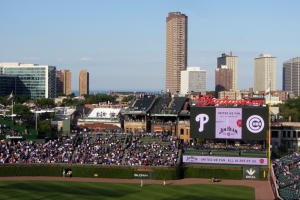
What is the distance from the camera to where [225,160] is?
6184 cm

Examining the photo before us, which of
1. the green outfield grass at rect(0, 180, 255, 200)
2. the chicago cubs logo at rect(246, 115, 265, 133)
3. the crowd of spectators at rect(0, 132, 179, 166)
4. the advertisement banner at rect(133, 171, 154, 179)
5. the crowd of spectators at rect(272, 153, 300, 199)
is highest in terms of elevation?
the chicago cubs logo at rect(246, 115, 265, 133)

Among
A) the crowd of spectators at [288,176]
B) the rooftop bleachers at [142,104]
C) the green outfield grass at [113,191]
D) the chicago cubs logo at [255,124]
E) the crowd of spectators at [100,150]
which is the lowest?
the green outfield grass at [113,191]

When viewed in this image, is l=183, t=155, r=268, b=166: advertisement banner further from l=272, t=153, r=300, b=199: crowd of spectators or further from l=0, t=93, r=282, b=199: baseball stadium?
l=272, t=153, r=300, b=199: crowd of spectators

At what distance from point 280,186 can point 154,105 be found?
32.6 m

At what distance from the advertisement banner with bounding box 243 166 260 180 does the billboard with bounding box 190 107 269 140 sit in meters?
4.03

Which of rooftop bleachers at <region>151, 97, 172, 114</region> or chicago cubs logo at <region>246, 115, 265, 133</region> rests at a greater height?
rooftop bleachers at <region>151, 97, 172, 114</region>

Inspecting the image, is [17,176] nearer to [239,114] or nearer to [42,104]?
[239,114]

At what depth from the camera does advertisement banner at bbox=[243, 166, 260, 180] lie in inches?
2367

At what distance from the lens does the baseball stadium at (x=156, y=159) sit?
183 feet

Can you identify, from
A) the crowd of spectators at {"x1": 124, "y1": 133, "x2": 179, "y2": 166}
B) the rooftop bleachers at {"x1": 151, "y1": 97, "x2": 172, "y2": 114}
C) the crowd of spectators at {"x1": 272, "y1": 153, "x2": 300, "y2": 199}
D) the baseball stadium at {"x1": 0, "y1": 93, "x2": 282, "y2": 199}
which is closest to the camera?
the crowd of spectators at {"x1": 272, "y1": 153, "x2": 300, "y2": 199}

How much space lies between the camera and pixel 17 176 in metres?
62.2

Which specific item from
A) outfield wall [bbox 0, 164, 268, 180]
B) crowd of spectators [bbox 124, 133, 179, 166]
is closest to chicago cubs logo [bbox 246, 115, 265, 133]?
outfield wall [bbox 0, 164, 268, 180]

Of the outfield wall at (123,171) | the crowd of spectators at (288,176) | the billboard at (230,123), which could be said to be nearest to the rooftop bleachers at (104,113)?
the outfield wall at (123,171)

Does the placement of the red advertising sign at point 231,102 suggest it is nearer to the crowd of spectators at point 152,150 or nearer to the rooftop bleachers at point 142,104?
the crowd of spectators at point 152,150
